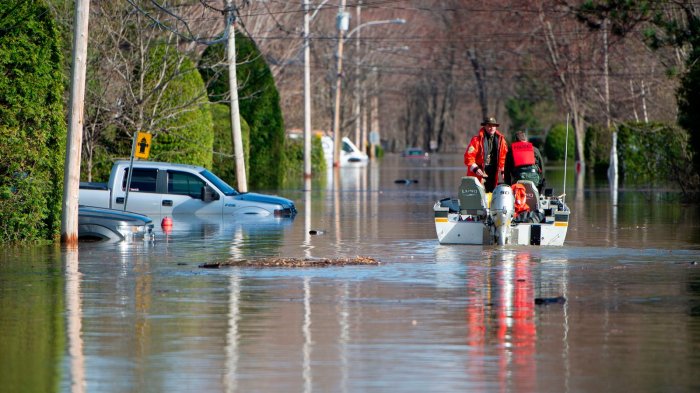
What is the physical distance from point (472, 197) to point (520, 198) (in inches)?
30.1

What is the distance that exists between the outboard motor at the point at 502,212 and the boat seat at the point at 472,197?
54 centimetres

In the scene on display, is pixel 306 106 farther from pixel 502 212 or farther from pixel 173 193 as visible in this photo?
pixel 502 212

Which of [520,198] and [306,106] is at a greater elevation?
[306,106]

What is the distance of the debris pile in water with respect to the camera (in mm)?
19844

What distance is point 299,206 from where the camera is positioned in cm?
3869

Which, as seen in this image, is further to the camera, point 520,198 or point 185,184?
point 185,184

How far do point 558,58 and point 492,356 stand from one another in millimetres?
67657

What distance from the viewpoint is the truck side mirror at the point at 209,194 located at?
32.4 m

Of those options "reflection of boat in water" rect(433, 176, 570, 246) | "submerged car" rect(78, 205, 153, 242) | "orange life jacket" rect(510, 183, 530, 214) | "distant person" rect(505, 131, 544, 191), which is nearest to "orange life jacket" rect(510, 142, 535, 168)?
"distant person" rect(505, 131, 544, 191)

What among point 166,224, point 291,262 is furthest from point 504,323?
point 166,224

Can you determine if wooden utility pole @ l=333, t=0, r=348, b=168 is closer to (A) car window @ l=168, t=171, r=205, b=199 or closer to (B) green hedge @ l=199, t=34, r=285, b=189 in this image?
(B) green hedge @ l=199, t=34, r=285, b=189

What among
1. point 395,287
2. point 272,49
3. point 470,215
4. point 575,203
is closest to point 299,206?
point 575,203

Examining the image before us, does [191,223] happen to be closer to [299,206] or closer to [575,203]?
[299,206]

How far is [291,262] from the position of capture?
19953 millimetres
